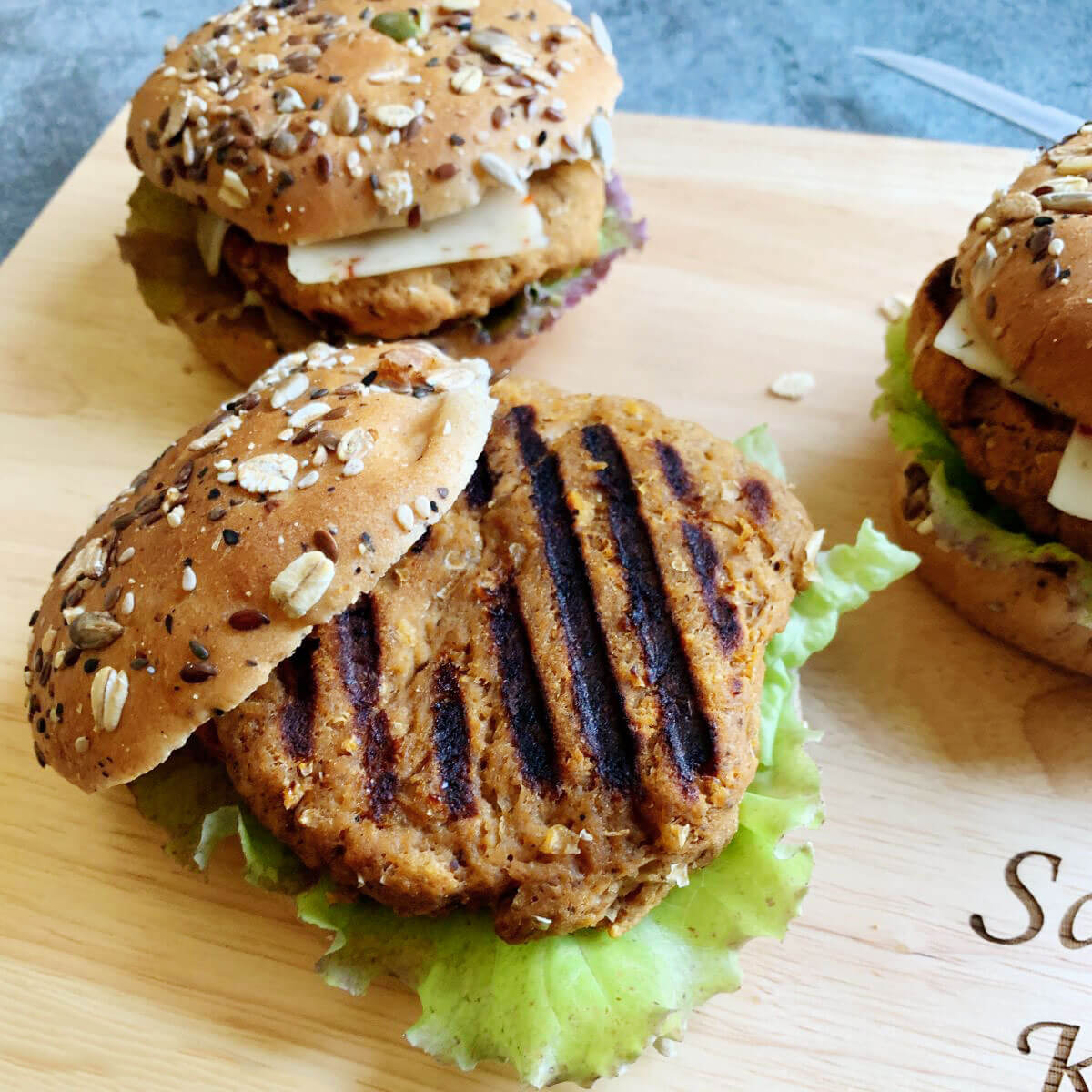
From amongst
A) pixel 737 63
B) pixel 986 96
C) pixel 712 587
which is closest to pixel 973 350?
pixel 712 587

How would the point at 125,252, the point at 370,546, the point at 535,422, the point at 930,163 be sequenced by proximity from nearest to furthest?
the point at 370,546 → the point at 535,422 → the point at 125,252 → the point at 930,163

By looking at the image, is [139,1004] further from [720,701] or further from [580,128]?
[580,128]

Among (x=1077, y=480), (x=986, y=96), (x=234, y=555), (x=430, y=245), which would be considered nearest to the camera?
(x=234, y=555)

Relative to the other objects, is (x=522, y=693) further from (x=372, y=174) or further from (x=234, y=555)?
(x=372, y=174)

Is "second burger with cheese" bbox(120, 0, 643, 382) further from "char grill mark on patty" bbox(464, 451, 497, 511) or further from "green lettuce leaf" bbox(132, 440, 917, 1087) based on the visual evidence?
"green lettuce leaf" bbox(132, 440, 917, 1087)

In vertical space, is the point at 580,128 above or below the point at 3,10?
above

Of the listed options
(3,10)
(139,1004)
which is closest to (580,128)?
(139,1004)

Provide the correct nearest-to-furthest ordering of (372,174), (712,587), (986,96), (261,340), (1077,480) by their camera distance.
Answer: (712,587)
(1077,480)
(372,174)
(261,340)
(986,96)
